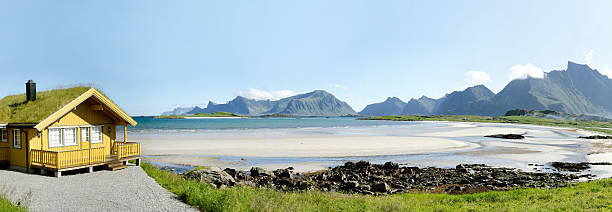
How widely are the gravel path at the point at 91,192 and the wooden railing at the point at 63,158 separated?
812 mm

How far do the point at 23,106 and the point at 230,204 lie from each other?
67.9ft

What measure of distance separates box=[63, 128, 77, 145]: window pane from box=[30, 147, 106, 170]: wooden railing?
1.95 meters

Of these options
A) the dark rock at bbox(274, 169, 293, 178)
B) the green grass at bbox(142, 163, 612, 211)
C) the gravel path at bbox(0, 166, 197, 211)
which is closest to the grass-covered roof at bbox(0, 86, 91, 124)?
the gravel path at bbox(0, 166, 197, 211)

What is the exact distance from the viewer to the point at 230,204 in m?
13.2

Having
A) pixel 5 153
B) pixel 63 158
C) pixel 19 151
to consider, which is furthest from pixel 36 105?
pixel 63 158

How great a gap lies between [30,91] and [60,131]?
472 centimetres

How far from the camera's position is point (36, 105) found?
22.4 m

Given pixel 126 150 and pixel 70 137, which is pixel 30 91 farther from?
pixel 126 150

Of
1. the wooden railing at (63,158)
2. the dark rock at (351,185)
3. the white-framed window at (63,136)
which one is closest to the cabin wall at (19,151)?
the wooden railing at (63,158)

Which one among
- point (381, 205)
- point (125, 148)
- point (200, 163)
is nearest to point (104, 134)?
point (125, 148)

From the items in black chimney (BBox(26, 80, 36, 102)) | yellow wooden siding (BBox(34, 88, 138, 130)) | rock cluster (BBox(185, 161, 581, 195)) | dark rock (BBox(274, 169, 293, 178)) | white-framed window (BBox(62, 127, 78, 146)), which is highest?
black chimney (BBox(26, 80, 36, 102))

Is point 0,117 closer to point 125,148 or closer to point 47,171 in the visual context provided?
point 47,171

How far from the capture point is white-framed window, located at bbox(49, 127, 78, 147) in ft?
71.4

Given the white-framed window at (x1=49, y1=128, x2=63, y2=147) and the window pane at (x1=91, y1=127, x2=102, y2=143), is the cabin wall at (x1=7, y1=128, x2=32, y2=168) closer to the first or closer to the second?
the white-framed window at (x1=49, y1=128, x2=63, y2=147)
